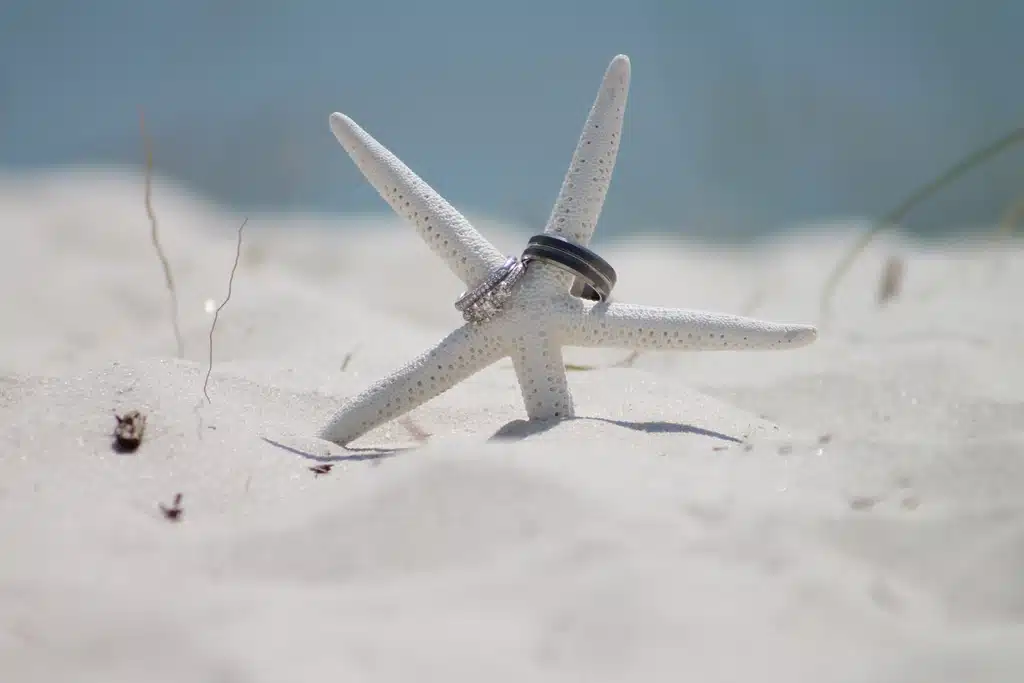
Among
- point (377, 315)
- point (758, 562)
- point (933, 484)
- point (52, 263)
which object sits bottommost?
point (758, 562)

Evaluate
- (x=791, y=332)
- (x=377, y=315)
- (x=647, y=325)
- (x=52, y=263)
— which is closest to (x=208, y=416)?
(x=647, y=325)

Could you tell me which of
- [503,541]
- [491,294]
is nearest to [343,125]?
[491,294]

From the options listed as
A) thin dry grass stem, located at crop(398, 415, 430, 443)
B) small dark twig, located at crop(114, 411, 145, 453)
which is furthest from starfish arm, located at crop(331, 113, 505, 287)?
small dark twig, located at crop(114, 411, 145, 453)

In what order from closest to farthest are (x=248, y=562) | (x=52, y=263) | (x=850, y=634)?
(x=850, y=634), (x=248, y=562), (x=52, y=263)

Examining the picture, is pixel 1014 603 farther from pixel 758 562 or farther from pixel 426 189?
pixel 426 189

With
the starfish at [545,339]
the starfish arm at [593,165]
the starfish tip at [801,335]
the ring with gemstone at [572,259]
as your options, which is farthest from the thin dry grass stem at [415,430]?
the starfish tip at [801,335]

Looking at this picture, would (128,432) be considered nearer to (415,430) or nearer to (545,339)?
(415,430)

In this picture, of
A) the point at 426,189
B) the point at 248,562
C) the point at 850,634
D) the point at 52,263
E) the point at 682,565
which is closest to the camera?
the point at 850,634
